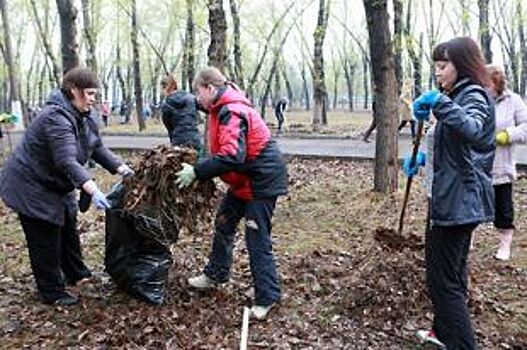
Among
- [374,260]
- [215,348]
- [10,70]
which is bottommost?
[215,348]

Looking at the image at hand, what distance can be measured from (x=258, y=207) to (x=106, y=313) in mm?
1314

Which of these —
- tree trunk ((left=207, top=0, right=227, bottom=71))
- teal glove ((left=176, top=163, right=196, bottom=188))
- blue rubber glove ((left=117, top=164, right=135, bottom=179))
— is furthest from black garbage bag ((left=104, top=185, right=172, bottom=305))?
tree trunk ((left=207, top=0, right=227, bottom=71))

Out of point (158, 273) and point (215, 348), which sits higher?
point (158, 273)

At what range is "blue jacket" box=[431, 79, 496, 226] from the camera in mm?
3412

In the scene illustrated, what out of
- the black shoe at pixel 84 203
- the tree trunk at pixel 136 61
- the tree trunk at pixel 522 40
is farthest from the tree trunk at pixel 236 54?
the black shoe at pixel 84 203

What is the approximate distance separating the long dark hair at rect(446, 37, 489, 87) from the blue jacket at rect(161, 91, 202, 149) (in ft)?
16.5

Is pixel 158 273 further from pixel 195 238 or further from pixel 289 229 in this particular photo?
pixel 289 229

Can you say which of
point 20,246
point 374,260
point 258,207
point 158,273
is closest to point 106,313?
point 158,273

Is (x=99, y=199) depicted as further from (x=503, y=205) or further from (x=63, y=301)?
(x=503, y=205)

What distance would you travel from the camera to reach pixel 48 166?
14.4 ft

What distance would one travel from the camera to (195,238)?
21.5 feet

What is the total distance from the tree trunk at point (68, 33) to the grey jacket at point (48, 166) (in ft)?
24.1

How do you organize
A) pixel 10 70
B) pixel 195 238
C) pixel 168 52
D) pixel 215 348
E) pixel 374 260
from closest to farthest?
pixel 215 348, pixel 374 260, pixel 195 238, pixel 10 70, pixel 168 52

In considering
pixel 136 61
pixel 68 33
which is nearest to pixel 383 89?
pixel 68 33
